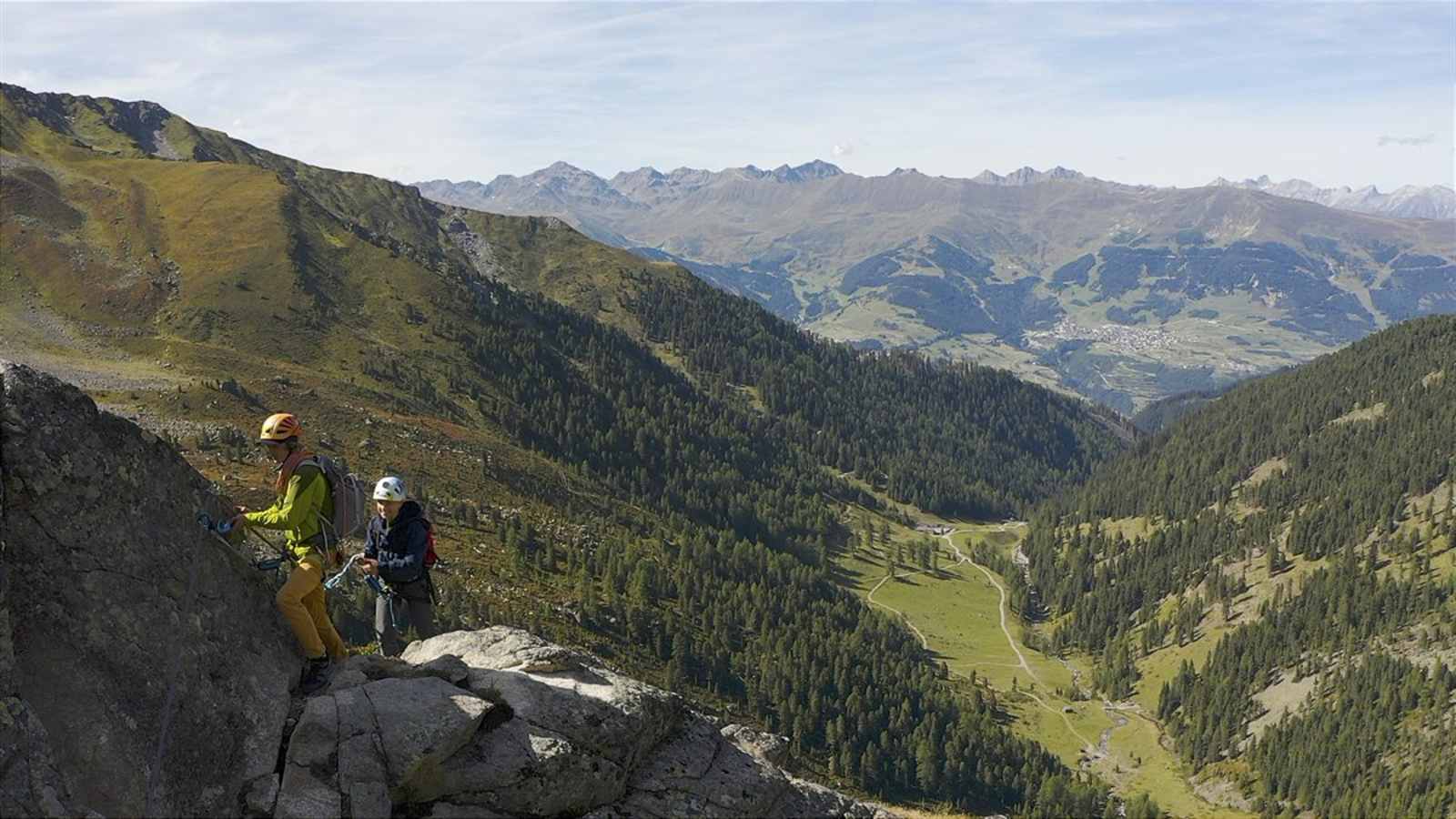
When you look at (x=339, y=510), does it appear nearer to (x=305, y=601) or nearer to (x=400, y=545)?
(x=305, y=601)

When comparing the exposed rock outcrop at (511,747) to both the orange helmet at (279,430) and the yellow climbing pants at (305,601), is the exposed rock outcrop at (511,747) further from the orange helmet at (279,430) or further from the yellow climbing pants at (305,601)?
the orange helmet at (279,430)

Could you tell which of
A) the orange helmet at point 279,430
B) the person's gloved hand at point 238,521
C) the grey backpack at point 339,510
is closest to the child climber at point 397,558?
the grey backpack at point 339,510

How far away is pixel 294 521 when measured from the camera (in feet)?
60.5

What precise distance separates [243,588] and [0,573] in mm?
4420

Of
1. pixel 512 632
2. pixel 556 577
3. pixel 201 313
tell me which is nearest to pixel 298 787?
pixel 512 632

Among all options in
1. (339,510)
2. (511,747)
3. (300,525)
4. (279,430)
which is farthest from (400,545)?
(511,747)

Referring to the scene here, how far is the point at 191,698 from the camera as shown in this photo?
52.4 feet

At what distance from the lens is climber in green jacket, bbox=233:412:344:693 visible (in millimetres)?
18438

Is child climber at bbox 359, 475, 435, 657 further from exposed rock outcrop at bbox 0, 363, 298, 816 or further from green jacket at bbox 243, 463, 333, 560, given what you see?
exposed rock outcrop at bbox 0, 363, 298, 816

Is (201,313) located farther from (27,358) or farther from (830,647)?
(830,647)

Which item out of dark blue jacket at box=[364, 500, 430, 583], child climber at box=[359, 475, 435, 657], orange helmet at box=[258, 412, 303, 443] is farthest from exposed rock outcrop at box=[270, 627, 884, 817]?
orange helmet at box=[258, 412, 303, 443]

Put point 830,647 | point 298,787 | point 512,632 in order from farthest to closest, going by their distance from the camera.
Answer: point 830,647, point 512,632, point 298,787

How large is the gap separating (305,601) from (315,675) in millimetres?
1721

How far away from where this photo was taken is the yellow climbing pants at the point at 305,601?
61.2 feet
